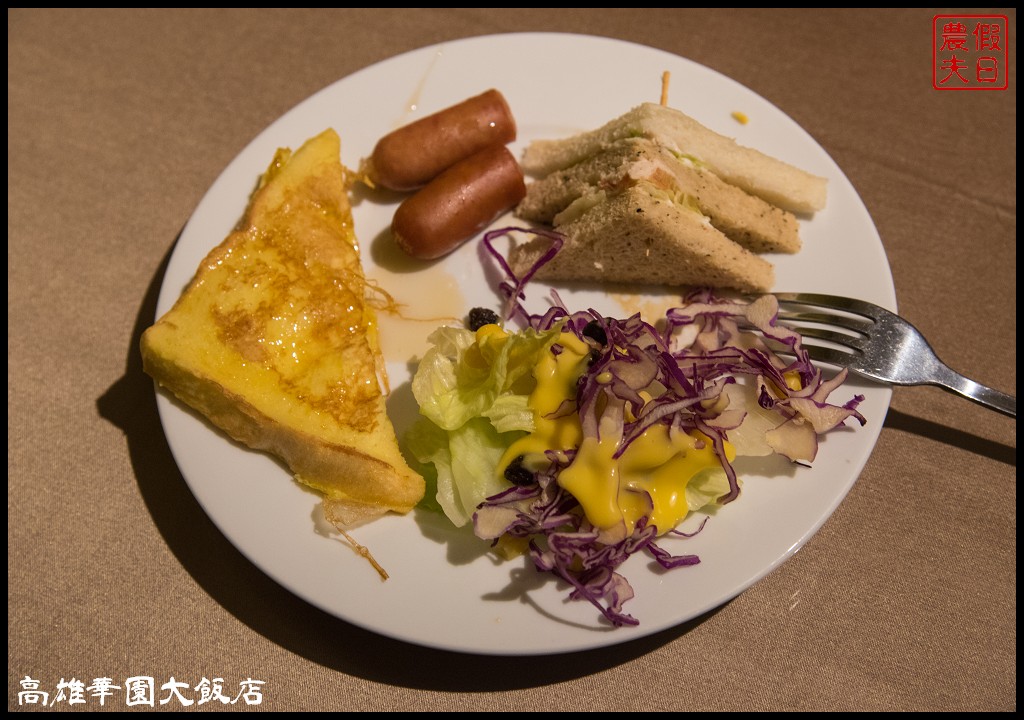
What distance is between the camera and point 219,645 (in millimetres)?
2582

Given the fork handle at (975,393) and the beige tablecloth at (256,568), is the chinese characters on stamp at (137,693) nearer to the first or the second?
the beige tablecloth at (256,568)

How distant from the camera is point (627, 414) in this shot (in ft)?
7.67

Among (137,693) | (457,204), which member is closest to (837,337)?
(457,204)

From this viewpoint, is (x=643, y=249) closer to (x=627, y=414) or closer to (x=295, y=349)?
(x=627, y=414)

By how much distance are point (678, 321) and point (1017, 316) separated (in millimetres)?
1773

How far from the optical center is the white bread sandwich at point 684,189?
2947mm

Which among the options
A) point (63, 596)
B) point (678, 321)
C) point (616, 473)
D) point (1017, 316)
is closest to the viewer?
point (616, 473)

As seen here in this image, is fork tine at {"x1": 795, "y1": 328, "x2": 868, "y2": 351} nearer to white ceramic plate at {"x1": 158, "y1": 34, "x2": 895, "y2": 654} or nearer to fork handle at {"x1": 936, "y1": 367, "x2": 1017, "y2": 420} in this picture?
white ceramic plate at {"x1": 158, "y1": 34, "x2": 895, "y2": 654}

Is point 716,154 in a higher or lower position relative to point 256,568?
higher

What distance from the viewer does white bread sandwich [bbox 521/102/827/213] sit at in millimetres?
3045

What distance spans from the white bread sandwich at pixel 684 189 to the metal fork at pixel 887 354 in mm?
460

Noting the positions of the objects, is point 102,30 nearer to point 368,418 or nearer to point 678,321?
point 368,418

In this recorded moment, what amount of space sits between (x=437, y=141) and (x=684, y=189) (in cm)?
112

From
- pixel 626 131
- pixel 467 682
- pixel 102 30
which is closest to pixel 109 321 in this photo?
pixel 102 30
